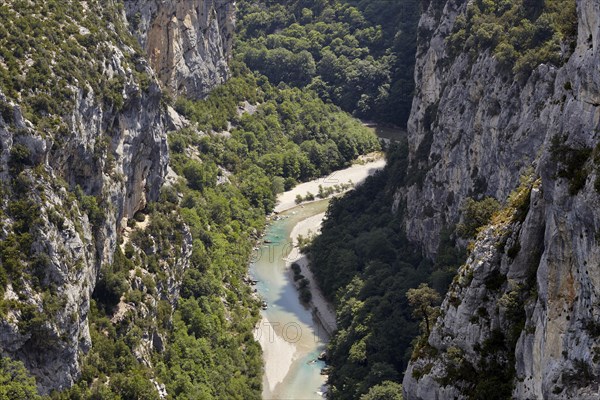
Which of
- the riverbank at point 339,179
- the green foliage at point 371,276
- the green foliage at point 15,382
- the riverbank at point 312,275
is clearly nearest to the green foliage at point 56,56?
the green foliage at point 15,382

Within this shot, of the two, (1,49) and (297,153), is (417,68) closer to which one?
(297,153)

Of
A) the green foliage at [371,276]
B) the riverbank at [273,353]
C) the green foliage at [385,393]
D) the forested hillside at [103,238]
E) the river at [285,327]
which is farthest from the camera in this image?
the riverbank at [273,353]

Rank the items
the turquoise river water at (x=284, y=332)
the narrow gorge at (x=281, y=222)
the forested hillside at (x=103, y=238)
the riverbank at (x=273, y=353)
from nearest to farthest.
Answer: the narrow gorge at (x=281, y=222)
the forested hillside at (x=103, y=238)
the turquoise river water at (x=284, y=332)
the riverbank at (x=273, y=353)

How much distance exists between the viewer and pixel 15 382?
219 ft

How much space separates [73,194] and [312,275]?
152 feet

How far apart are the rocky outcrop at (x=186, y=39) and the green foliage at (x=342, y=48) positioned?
19.0 m

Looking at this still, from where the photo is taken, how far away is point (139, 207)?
323ft

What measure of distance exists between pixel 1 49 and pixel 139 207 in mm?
24791

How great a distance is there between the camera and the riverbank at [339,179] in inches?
5807

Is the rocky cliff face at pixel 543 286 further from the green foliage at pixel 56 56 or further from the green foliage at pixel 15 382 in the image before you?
the green foliage at pixel 56 56

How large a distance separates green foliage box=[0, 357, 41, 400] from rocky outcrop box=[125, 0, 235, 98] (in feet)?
196

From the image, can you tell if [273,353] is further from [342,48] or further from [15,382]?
[342,48]

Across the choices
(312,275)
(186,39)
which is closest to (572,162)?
(312,275)

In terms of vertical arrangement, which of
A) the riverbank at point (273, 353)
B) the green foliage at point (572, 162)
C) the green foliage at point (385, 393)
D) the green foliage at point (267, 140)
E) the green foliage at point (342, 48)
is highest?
the green foliage at point (572, 162)
